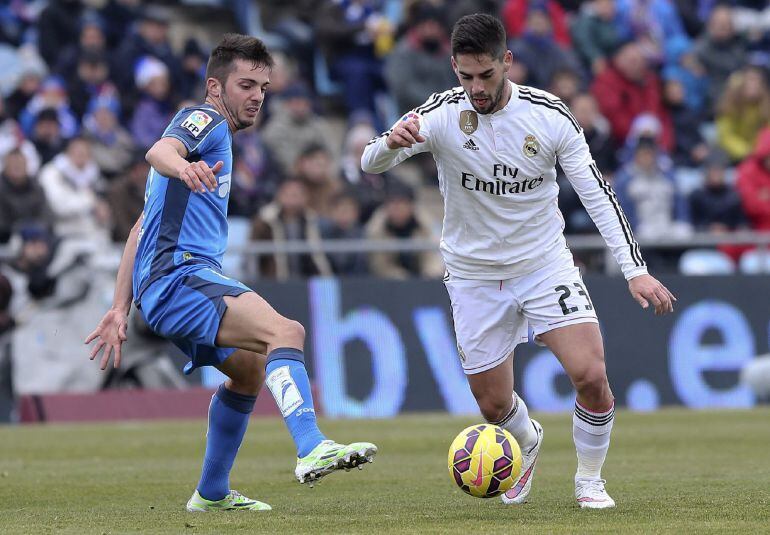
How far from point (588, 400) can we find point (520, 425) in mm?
767

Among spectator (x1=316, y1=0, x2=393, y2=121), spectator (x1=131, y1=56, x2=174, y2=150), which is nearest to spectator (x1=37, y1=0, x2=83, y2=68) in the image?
spectator (x1=131, y1=56, x2=174, y2=150)

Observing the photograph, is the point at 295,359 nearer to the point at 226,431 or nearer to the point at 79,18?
the point at 226,431

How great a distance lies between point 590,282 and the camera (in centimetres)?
1731

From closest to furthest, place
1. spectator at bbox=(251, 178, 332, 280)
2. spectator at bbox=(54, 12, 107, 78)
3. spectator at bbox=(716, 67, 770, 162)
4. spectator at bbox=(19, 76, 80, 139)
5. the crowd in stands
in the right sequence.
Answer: spectator at bbox=(251, 178, 332, 280), the crowd in stands, spectator at bbox=(19, 76, 80, 139), spectator at bbox=(54, 12, 107, 78), spectator at bbox=(716, 67, 770, 162)

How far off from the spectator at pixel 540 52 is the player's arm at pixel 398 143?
13.3 meters

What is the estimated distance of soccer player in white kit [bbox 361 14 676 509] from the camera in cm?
827

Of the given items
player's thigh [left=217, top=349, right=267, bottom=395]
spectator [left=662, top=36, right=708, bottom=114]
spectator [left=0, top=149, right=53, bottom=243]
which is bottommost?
player's thigh [left=217, top=349, right=267, bottom=395]

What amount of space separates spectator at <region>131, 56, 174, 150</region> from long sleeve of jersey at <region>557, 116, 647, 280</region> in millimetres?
11612

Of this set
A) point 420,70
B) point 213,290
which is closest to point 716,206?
point 420,70

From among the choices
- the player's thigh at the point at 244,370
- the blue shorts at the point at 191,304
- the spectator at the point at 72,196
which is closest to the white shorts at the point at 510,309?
the player's thigh at the point at 244,370

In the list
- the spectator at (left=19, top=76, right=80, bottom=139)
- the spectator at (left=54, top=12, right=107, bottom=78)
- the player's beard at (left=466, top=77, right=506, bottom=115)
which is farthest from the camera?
the spectator at (left=54, top=12, right=107, bottom=78)

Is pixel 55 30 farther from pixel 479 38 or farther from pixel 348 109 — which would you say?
pixel 479 38

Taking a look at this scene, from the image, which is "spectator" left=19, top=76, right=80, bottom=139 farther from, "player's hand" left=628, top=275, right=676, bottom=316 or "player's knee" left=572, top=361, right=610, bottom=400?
"player's hand" left=628, top=275, right=676, bottom=316

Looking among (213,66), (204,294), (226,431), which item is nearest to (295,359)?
(204,294)
